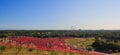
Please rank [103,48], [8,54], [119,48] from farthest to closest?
1. [103,48]
2. [119,48]
3. [8,54]

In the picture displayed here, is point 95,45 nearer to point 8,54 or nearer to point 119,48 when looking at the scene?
point 119,48

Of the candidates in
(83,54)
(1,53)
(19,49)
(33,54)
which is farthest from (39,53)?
(83,54)

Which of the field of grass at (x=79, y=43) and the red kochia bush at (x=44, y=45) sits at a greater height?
the red kochia bush at (x=44, y=45)

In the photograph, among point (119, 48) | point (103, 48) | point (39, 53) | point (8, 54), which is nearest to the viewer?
point (8, 54)

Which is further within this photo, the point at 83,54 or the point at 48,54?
the point at 83,54

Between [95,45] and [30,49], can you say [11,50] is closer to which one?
[30,49]

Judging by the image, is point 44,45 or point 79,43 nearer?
point 44,45

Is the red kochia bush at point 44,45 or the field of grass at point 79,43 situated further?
the field of grass at point 79,43

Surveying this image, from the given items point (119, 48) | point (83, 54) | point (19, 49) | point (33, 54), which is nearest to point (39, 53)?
point (33, 54)

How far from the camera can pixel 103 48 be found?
45.8 meters

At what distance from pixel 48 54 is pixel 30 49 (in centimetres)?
A: 308

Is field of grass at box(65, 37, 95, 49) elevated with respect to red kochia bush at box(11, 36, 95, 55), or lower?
lower

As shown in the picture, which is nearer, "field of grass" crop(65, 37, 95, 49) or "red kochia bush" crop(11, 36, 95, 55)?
"red kochia bush" crop(11, 36, 95, 55)

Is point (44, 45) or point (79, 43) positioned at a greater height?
point (44, 45)
